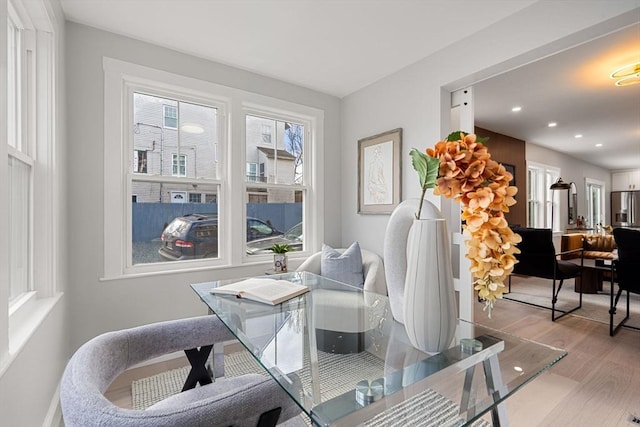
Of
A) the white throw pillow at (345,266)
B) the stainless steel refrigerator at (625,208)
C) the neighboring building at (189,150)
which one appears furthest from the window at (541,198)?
the neighboring building at (189,150)

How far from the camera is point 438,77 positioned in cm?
255

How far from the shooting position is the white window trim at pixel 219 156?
7.68 ft

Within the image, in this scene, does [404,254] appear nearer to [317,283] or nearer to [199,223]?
[317,283]

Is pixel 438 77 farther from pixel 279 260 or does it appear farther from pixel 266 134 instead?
pixel 279 260

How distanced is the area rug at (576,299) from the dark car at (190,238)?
4164 mm

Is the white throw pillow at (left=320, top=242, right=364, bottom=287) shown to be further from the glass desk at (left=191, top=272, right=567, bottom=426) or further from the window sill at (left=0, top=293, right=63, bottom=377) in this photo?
the window sill at (left=0, top=293, right=63, bottom=377)

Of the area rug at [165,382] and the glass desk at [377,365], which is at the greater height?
the glass desk at [377,365]

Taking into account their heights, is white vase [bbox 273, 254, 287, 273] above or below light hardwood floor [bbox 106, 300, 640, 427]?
above

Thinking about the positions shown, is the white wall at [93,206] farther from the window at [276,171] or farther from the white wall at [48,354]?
the window at [276,171]

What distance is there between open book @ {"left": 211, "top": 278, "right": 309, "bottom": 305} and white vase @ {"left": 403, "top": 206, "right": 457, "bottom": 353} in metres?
0.71

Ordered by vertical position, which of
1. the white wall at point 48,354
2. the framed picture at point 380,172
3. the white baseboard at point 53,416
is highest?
the framed picture at point 380,172

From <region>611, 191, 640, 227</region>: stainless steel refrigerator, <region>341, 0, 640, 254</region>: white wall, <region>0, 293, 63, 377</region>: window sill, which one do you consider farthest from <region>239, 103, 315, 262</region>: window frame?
<region>611, 191, 640, 227</region>: stainless steel refrigerator

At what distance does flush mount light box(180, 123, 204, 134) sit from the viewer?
2756mm

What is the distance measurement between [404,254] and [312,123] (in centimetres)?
261
